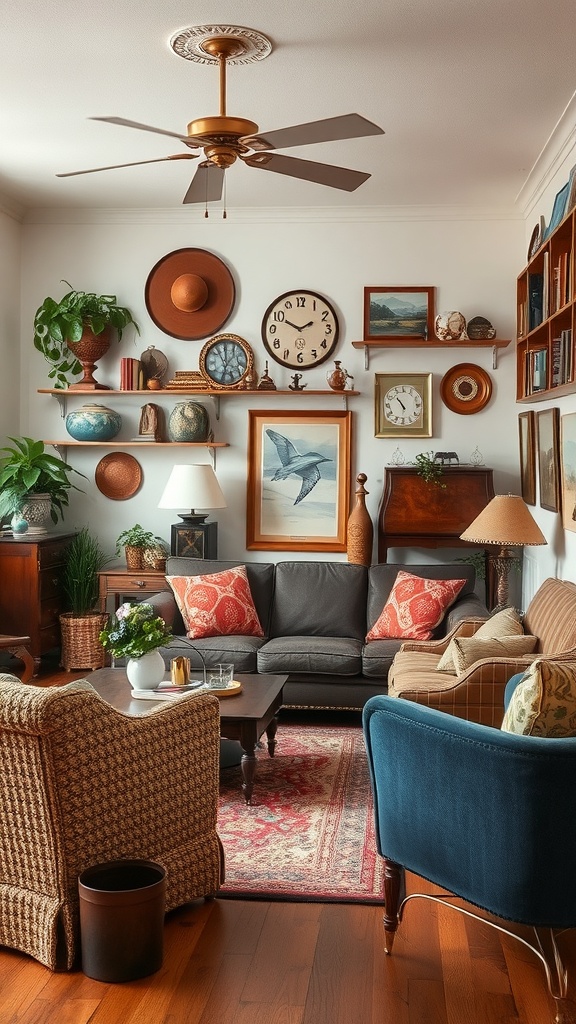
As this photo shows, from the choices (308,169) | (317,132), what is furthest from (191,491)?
(317,132)

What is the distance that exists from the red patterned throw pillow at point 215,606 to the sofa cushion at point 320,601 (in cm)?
22

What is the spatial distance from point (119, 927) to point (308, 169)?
2.74 m

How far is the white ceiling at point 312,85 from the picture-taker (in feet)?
12.6

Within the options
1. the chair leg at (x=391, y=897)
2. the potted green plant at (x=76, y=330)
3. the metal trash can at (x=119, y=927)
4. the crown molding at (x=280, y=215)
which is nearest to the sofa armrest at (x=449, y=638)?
the chair leg at (x=391, y=897)

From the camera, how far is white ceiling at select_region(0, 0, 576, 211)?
12.6 feet

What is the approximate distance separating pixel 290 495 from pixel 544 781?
4.47 metres

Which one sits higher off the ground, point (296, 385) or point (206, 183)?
point (206, 183)

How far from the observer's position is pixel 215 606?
18.6ft

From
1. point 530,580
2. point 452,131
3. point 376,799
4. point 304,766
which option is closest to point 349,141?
point 452,131

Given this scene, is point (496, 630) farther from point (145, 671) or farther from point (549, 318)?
point (145, 671)

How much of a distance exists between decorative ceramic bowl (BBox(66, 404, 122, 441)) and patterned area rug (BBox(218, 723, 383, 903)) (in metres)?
2.63

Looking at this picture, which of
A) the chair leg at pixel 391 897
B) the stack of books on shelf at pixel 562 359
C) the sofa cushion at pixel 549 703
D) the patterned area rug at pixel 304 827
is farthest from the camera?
the stack of books on shelf at pixel 562 359

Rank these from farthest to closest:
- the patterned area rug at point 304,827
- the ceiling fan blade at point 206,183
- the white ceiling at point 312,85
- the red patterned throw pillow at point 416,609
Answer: the red patterned throw pillow at point 416,609 < the ceiling fan blade at point 206,183 < the white ceiling at point 312,85 < the patterned area rug at point 304,827

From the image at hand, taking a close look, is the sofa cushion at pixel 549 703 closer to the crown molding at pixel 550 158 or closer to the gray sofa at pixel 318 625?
the gray sofa at pixel 318 625
